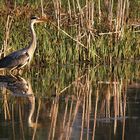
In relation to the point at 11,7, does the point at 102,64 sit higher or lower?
lower

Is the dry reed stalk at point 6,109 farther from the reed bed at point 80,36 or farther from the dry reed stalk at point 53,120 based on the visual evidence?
the reed bed at point 80,36

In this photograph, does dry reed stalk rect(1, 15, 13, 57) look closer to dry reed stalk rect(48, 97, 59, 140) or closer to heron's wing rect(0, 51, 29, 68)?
heron's wing rect(0, 51, 29, 68)

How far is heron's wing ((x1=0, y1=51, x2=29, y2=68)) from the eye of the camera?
13469 mm

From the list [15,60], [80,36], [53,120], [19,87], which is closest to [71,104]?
[53,120]

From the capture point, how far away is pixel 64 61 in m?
14.5

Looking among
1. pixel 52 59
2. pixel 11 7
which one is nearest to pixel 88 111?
pixel 52 59

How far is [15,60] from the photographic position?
44.5 feet

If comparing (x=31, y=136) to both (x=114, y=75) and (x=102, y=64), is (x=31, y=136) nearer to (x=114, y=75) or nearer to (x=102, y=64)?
(x=114, y=75)

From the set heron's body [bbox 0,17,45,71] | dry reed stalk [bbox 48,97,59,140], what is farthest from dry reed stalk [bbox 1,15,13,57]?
dry reed stalk [bbox 48,97,59,140]

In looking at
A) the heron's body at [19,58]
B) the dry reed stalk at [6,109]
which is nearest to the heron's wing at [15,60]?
the heron's body at [19,58]

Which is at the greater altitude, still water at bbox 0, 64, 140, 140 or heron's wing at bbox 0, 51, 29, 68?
heron's wing at bbox 0, 51, 29, 68

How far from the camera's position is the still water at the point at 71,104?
8062 mm

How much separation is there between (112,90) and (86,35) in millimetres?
3302

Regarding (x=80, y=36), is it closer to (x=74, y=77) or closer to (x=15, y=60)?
(x=74, y=77)
